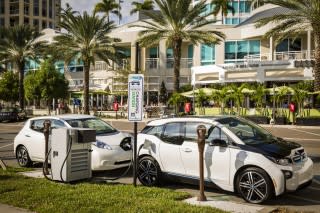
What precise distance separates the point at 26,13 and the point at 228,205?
105927mm

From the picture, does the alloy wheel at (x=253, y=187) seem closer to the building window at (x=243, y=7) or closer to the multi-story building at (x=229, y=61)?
the multi-story building at (x=229, y=61)

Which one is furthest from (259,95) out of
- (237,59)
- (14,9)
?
(14,9)

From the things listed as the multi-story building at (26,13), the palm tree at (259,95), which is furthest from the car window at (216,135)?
the multi-story building at (26,13)

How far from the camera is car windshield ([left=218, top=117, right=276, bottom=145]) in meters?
8.69

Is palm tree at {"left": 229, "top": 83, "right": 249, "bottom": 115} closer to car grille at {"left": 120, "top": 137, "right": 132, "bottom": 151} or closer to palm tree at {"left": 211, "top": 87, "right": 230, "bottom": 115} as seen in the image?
palm tree at {"left": 211, "top": 87, "right": 230, "bottom": 115}

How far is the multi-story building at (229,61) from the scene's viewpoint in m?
42.2

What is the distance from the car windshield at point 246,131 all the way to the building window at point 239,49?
1597 inches

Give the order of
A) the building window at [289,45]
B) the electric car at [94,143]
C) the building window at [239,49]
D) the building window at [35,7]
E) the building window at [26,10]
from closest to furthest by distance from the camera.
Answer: the electric car at [94,143]
the building window at [289,45]
the building window at [239,49]
the building window at [26,10]
the building window at [35,7]

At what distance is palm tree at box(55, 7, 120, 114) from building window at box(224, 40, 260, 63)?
13.1m

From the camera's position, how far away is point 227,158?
27.6ft

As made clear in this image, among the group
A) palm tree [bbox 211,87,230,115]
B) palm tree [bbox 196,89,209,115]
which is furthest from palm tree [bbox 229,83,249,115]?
palm tree [bbox 196,89,209,115]

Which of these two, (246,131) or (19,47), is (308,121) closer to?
(246,131)

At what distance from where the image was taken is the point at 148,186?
9.68 m

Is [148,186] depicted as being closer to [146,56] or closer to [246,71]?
[246,71]
